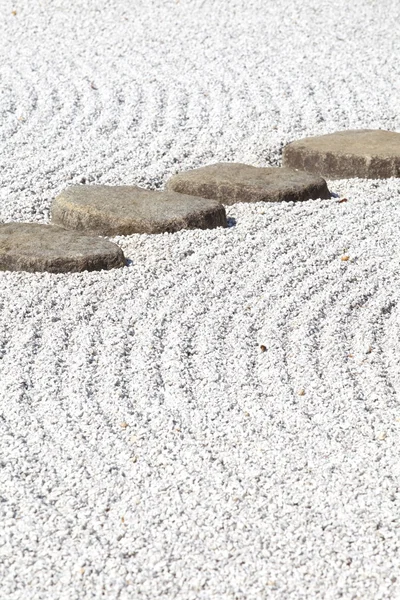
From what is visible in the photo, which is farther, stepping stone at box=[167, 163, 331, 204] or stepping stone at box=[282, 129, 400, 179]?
stepping stone at box=[282, 129, 400, 179]

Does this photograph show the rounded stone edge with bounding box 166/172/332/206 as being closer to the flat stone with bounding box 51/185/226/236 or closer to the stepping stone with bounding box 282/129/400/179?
the flat stone with bounding box 51/185/226/236

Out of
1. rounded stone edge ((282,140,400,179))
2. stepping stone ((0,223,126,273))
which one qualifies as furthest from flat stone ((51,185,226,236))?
rounded stone edge ((282,140,400,179))

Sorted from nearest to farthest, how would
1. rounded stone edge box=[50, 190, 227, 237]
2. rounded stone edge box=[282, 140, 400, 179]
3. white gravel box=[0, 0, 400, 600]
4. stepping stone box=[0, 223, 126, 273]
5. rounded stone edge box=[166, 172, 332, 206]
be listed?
white gravel box=[0, 0, 400, 600] < stepping stone box=[0, 223, 126, 273] < rounded stone edge box=[50, 190, 227, 237] < rounded stone edge box=[166, 172, 332, 206] < rounded stone edge box=[282, 140, 400, 179]

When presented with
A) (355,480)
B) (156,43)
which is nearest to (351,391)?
(355,480)

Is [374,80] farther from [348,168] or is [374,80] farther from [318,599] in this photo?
[318,599]

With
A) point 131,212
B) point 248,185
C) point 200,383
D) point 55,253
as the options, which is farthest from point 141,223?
point 200,383

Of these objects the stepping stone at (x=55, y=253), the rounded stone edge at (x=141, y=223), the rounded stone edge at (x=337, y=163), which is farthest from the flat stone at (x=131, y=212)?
the rounded stone edge at (x=337, y=163)
